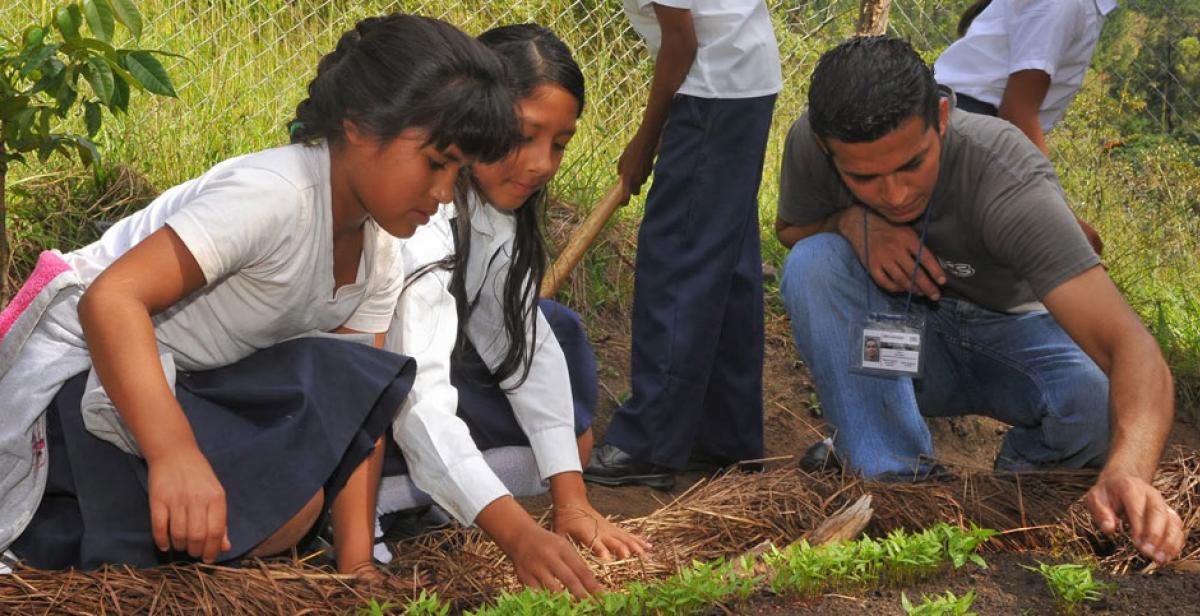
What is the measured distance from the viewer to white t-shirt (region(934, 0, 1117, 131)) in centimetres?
363

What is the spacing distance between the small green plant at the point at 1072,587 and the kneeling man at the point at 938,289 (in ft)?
1.01

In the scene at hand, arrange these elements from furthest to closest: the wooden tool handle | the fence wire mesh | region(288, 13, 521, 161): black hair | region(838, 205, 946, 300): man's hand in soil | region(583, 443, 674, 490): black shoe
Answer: the fence wire mesh
the wooden tool handle
region(583, 443, 674, 490): black shoe
region(838, 205, 946, 300): man's hand in soil
region(288, 13, 521, 161): black hair

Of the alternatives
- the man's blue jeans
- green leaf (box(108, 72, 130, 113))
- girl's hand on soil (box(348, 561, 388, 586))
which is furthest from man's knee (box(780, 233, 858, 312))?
green leaf (box(108, 72, 130, 113))

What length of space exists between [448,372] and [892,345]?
1.15 meters

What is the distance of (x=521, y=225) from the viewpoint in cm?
291

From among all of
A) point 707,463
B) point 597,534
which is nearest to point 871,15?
point 707,463

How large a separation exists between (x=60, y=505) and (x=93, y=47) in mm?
946

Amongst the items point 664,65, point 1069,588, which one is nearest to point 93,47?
point 664,65

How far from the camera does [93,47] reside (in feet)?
8.67

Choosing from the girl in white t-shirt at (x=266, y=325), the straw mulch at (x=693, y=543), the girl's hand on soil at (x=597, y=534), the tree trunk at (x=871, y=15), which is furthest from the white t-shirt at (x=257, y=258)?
the tree trunk at (x=871, y=15)

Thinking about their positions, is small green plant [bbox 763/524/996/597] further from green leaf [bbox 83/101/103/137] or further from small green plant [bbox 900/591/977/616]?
green leaf [bbox 83/101/103/137]

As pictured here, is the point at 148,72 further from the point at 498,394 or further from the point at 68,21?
the point at 498,394

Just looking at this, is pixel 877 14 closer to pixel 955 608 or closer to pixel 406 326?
pixel 406 326

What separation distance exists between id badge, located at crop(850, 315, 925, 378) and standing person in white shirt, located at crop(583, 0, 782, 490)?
0.48 m
